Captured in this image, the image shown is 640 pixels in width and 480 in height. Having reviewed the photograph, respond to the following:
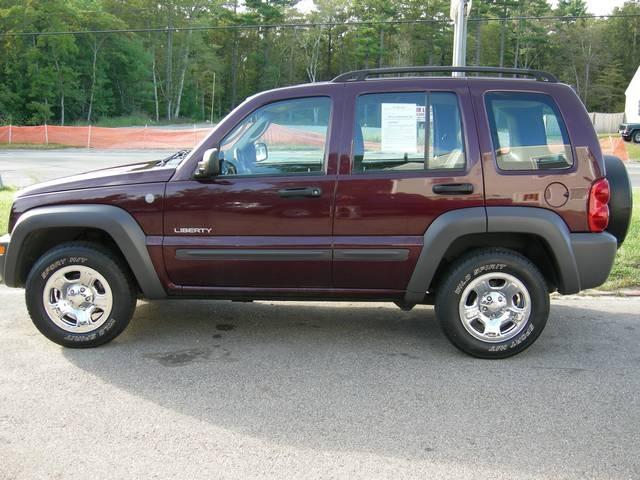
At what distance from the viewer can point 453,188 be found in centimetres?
426

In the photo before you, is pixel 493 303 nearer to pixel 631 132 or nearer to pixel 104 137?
pixel 104 137

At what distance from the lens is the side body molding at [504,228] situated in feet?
13.8

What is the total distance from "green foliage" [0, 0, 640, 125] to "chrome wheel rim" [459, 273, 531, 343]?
203ft

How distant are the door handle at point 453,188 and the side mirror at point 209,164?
1.48 meters

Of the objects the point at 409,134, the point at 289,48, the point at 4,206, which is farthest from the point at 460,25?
the point at 289,48

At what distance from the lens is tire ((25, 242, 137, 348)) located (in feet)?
14.7

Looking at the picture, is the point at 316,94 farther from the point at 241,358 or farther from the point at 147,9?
the point at 147,9

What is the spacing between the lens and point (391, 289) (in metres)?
4.44

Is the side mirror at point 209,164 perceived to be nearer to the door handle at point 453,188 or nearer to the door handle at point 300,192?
the door handle at point 300,192

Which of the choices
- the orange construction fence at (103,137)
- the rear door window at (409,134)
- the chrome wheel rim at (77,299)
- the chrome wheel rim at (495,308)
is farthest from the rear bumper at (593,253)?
the orange construction fence at (103,137)

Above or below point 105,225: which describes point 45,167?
above

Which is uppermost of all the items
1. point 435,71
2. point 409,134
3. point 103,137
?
point 103,137

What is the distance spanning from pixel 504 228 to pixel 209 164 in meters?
2.03

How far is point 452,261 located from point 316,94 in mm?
1546
